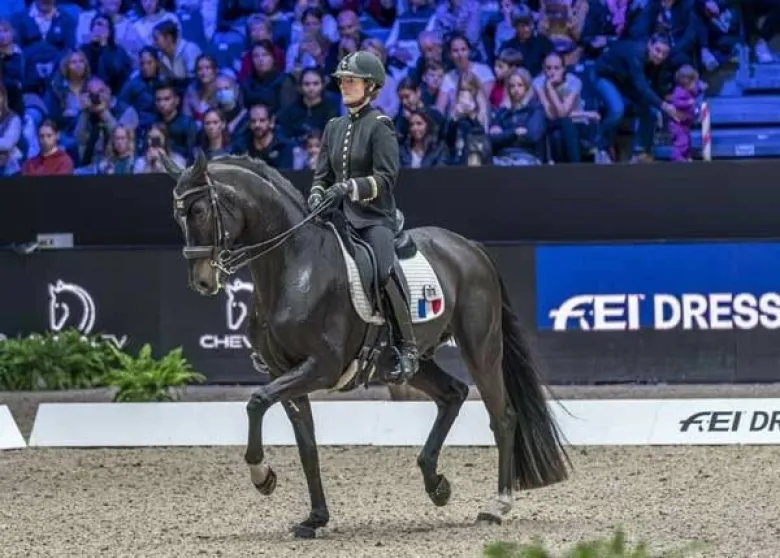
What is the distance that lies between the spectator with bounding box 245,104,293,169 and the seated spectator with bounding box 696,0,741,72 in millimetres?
3813

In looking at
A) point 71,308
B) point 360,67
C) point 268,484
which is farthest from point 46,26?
point 268,484

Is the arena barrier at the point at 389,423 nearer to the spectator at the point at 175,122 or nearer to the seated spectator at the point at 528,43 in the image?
the spectator at the point at 175,122

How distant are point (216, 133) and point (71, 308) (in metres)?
2.03

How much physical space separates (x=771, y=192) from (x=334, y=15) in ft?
14.3

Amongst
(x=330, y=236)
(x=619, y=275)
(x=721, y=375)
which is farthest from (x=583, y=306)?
(x=330, y=236)

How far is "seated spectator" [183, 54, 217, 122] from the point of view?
50.1 feet

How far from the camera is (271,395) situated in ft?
24.1

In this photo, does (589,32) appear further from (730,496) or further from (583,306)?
(730,496)

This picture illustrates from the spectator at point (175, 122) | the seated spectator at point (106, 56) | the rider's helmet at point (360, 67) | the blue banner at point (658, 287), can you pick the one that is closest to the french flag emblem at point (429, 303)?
the rider's helmet at point (360, 67)

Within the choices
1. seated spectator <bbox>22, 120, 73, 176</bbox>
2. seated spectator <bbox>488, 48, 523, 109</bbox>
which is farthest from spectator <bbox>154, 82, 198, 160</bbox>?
seated spectator <bbox>488, 48, 523, 109</bbox>

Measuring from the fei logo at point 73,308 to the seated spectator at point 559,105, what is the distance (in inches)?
164

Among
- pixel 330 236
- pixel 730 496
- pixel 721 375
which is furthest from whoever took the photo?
pixel 721 375

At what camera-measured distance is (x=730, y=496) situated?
8680 millimetres

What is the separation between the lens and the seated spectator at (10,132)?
51.0ft
